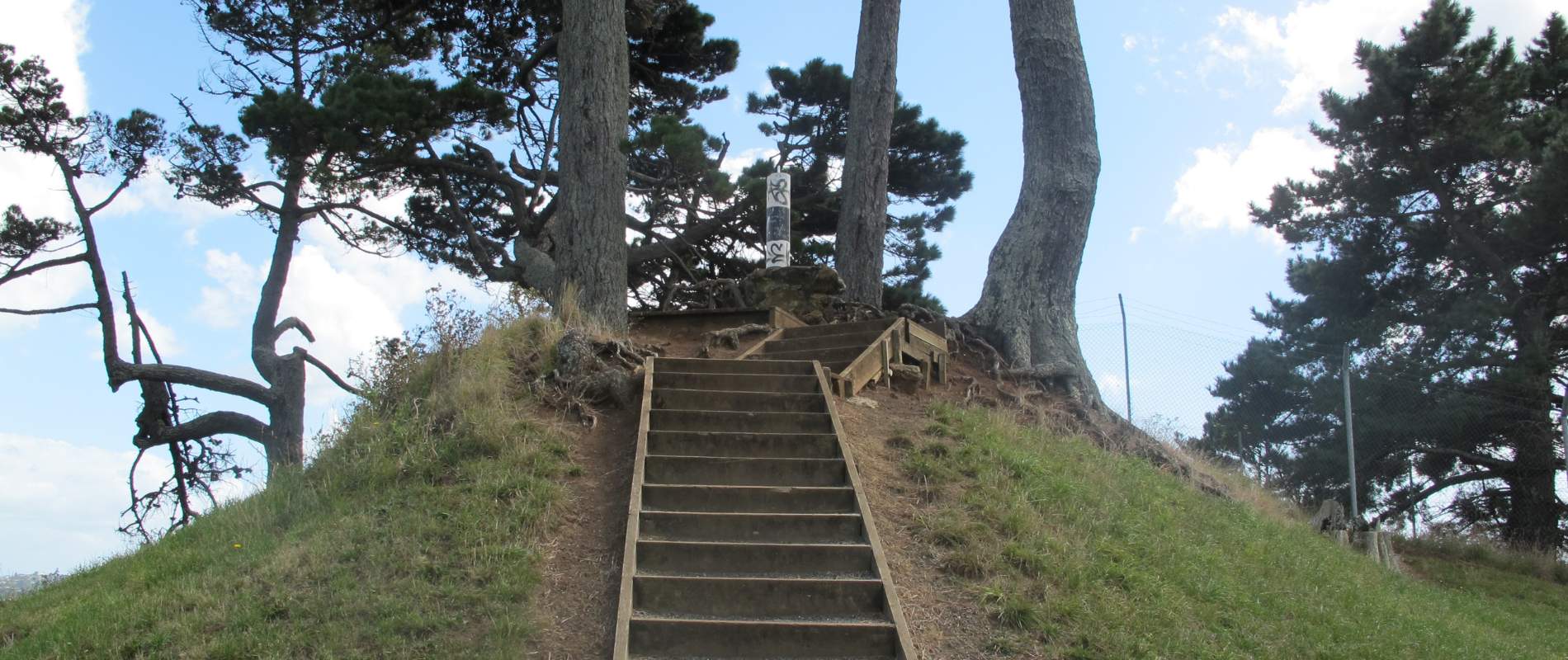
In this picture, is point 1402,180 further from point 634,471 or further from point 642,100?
point 634,471

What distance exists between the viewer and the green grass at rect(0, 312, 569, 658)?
20.4 feet

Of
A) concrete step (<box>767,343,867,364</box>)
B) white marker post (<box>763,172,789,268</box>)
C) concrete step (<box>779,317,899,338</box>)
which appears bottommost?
concrete step (<box>767,343,867,364</box>)

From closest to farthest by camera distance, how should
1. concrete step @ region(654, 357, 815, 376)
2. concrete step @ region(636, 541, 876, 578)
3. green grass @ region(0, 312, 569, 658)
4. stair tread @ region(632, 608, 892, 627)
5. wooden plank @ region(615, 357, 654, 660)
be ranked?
wooden plank @ region(615, 357, 654, 660) < green grass @ region(0, 312, 569, 658) < stair tread @ region(632, 608, 892, 627) < concrete step @ region(636, 541, 876, 578) < concrete step @ region(654, 357, 815, 376)

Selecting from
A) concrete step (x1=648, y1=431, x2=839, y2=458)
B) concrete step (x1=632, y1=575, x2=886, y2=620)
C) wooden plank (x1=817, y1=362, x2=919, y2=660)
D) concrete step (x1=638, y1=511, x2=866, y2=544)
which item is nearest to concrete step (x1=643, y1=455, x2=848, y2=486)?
wooden plank (x1=817, y1=362, x2=919, y2=660)

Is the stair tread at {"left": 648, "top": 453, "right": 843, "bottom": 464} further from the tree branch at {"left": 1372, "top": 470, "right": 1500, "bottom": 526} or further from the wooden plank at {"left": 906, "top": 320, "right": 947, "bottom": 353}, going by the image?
the tree branch at {"left": 1372, "top": 470, "right": 1500, "bottom": 526}

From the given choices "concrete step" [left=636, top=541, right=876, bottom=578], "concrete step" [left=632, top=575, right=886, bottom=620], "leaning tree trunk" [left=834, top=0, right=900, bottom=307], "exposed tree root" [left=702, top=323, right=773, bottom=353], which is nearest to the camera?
"concrete step" [left=632, top=575, right=886, bottom=620]

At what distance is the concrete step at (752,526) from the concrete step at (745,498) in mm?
225

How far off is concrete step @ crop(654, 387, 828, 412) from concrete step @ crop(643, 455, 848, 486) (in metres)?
1.10

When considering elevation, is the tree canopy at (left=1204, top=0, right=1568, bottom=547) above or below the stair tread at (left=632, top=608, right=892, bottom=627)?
above

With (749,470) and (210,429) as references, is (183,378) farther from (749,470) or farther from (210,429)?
(749,470)

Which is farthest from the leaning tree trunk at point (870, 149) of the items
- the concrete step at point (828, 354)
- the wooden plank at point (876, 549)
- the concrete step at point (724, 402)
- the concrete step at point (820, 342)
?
the wooden plank at point (876, 549)

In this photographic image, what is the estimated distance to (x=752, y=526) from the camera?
7.52 metres

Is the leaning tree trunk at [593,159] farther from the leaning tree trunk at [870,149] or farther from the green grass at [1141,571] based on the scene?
the green grass at [1141,571]

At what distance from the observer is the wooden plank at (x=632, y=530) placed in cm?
610
